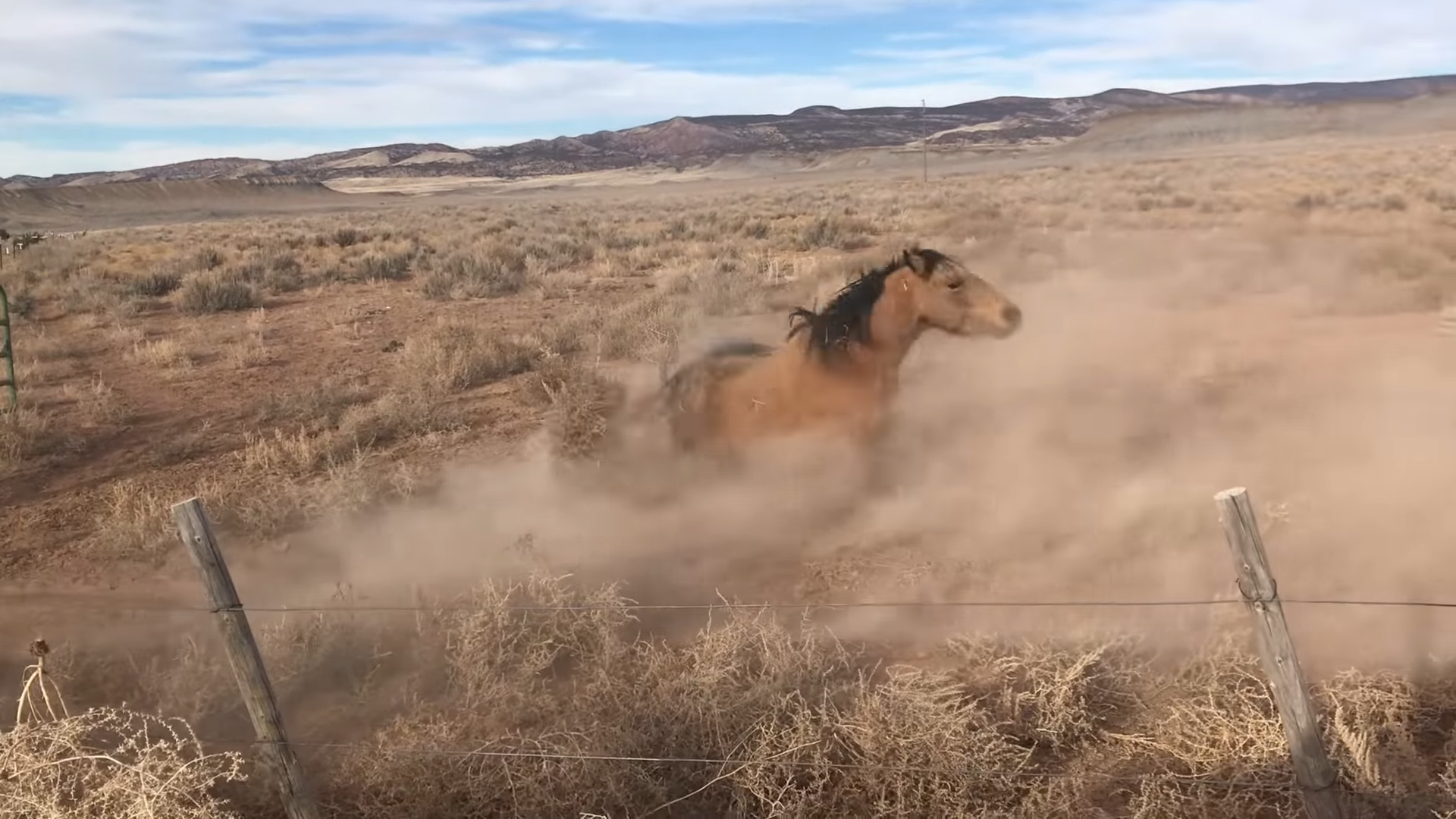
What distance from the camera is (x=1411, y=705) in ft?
14.1

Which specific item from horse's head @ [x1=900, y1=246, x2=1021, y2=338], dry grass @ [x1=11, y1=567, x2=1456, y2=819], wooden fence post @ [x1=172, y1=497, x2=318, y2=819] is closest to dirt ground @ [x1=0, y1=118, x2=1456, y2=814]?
dry grass @ [x1=11, y1=567, x2=1456, y2=819]

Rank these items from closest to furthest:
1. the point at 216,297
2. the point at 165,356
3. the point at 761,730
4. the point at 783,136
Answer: the point at 761,730 → the point at 165,356 → the point at 216,297 → the point at 783,136

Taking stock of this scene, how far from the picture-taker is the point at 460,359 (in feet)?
38.3

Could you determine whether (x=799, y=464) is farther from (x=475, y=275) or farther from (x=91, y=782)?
(x=475, y=275)

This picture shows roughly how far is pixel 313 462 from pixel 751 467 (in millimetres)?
3875

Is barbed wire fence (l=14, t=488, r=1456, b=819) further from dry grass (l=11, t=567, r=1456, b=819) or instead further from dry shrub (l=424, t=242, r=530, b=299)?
dry shrub (l=424, t=242, r=530, b=299)

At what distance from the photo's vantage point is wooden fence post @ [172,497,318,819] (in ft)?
11.4

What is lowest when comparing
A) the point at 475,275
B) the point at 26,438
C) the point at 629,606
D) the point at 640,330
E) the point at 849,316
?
the point at 629,606

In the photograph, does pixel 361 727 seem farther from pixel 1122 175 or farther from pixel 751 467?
pixel 1122 175

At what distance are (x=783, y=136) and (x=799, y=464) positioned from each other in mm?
73459

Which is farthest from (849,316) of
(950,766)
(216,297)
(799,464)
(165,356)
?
(216,297)

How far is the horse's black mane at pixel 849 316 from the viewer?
23.4ft

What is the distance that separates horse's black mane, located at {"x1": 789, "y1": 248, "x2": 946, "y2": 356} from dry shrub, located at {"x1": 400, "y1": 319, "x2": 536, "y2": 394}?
533 cm

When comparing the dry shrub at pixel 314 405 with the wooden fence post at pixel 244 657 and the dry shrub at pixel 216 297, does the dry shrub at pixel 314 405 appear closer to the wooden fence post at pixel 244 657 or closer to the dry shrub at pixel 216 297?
the wooden fence post at pixel 244 657
